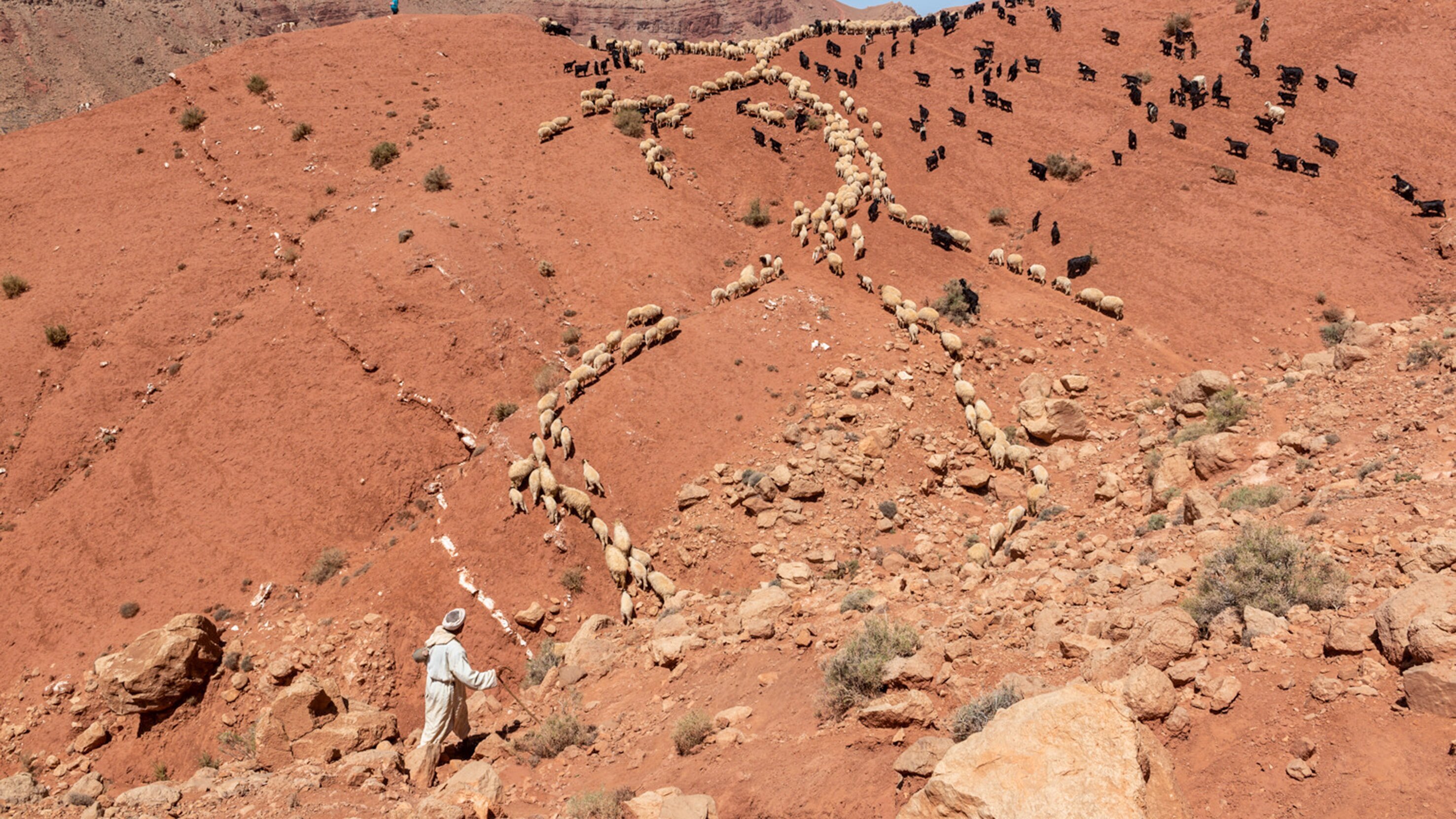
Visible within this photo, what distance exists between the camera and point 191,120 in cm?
3108

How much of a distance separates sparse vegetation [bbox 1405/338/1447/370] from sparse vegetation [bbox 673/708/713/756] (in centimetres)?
1541

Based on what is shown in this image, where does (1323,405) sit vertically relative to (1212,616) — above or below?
below

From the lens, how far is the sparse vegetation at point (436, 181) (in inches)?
1101

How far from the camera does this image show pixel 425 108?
33.1 m

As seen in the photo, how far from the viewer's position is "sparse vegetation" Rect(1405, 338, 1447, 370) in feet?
48.9

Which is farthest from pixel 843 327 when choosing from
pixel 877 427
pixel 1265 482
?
pixel 1265 482

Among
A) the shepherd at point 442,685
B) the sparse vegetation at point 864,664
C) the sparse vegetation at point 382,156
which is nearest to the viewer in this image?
the sparse vegetation at point 864,664

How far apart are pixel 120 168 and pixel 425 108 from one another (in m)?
11.4

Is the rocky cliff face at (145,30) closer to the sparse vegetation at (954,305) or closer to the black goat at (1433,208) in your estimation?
the sparse vegetation at (954,305)

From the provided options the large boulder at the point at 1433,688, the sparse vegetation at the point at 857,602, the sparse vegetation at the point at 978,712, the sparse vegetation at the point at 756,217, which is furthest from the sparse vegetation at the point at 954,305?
the large boulder at the point at 1433,688

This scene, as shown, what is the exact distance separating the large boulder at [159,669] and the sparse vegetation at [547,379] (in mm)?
9033

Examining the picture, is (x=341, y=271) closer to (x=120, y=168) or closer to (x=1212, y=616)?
(x=120, y=168)

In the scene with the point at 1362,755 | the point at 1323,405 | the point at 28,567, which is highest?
the point at 1362,755

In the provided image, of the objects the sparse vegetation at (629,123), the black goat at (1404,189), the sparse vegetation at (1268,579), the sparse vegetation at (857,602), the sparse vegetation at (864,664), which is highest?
the sparse vegetation at (629,123)
